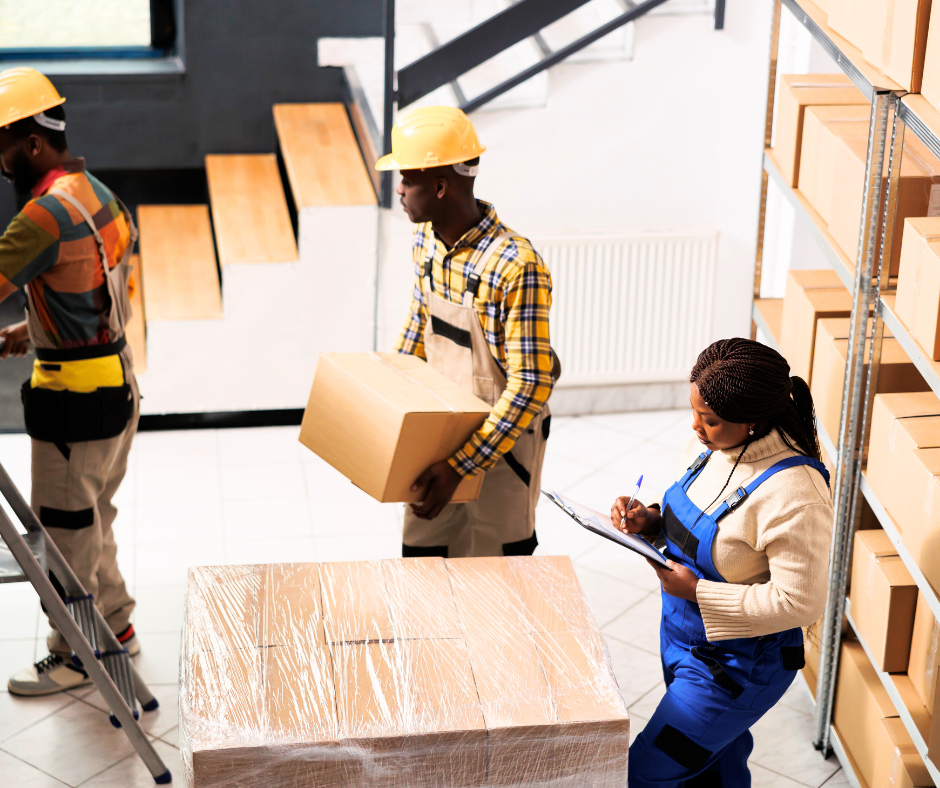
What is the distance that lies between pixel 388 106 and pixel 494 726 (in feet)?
12.0

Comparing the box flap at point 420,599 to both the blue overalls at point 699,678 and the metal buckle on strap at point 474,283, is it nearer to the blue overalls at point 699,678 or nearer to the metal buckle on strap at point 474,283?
the blue overalls at point 699,678

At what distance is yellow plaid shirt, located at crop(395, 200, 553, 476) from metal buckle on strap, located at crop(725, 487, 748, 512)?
0.75m

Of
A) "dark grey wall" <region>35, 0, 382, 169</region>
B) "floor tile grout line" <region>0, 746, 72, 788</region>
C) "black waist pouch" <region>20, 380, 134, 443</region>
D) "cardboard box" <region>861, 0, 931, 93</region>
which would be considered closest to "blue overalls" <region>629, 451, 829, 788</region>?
"cardboard box" <region>861, 0, 931, 93</region>

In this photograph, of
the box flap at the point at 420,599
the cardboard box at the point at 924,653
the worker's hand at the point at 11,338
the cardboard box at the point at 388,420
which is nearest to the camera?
the box flap at the point at 420,599

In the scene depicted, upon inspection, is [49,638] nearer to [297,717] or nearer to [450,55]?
[297,717]

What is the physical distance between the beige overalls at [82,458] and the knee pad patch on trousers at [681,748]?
1894mm

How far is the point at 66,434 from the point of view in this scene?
3.45m

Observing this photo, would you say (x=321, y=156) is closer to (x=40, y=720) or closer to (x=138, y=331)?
(x=138, y=331)

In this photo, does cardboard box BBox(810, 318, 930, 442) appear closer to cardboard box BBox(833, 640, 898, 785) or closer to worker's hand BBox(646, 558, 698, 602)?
cardboard box BBox(833, 640, 898, 785)

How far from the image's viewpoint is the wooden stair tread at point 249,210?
545 centimetres

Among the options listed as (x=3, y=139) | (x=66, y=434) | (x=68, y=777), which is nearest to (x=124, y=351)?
(x=66, y=434)

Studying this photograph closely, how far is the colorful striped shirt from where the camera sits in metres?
3.17

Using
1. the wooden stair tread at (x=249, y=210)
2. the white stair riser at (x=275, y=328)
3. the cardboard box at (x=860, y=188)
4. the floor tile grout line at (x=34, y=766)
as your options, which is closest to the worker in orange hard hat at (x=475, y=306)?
the cardboard box at (x=860, y=188)

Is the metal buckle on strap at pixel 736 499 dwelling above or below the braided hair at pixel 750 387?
below
